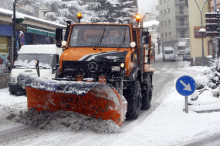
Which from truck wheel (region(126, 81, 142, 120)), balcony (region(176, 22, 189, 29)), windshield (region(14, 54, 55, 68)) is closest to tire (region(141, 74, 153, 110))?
truck wheel (region(126, 81, 142, 120))

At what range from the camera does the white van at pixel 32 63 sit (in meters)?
14.0

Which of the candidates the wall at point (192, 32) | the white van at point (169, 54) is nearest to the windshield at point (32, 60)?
the wall at point (192, 32)

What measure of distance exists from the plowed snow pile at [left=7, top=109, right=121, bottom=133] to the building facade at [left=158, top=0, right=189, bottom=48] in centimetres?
7849

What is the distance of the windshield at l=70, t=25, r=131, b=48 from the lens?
897 centimetres

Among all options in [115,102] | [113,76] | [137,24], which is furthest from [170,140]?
[137,24]

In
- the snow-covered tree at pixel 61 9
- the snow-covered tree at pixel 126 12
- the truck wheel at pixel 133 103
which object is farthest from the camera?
the snow-covered tree at pixel 126 12

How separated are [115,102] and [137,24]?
3.05m

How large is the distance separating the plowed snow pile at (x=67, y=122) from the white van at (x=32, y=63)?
5.88 m

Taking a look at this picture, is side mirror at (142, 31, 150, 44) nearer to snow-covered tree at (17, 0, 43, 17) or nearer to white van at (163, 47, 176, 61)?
snow-covered tree at (17, 0, 43, 17)

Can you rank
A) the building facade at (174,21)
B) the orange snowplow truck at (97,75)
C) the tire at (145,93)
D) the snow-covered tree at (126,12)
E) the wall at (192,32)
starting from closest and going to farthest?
the orange snowplow truck at (97,75), the tire at (145,93), the snow-covered tree at (126,12), the wall at (192,32), the building facade at (174,21)

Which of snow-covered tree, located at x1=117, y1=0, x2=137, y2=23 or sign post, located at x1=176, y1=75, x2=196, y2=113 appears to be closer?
sign post, located at x1=176, y1=75, x2=196, y2=113

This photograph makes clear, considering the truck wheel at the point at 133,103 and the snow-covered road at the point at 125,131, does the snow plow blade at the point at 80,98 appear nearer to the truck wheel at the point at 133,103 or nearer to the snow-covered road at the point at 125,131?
the snow-covered road at the point at 125,131

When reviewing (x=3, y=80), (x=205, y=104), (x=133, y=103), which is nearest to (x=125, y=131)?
(x=133, y=103)

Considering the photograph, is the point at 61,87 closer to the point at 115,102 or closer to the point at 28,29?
the point at 115,102
